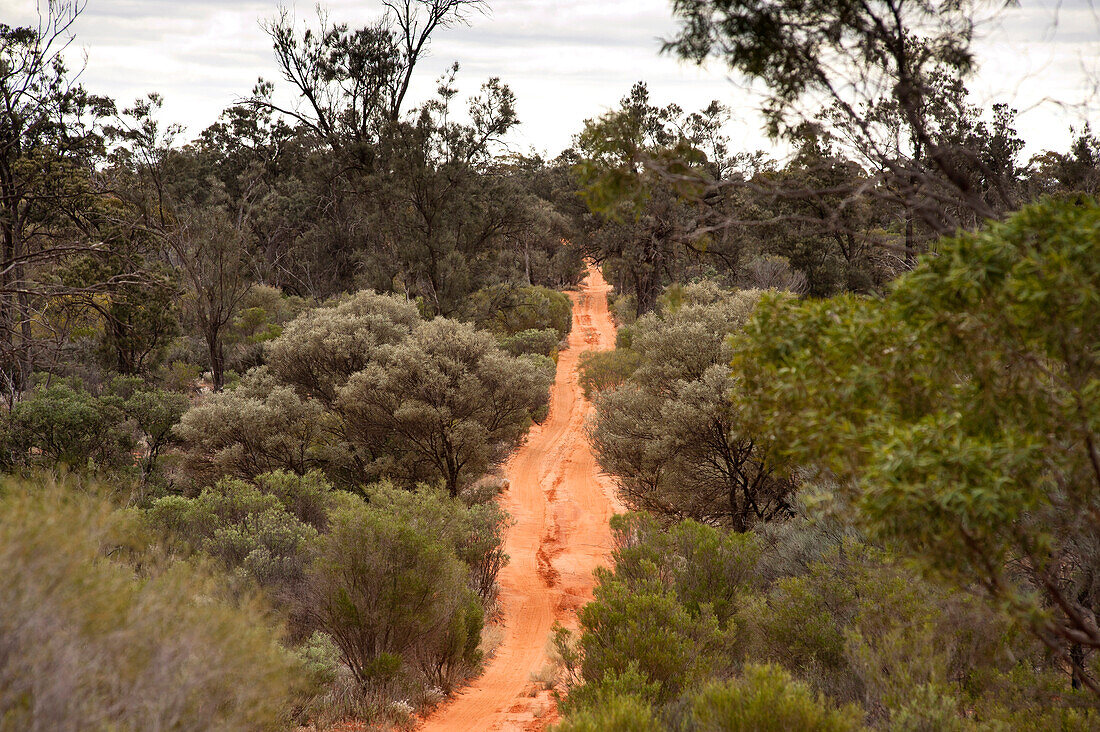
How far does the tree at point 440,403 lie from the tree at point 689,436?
237cm

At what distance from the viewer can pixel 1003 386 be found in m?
3.85

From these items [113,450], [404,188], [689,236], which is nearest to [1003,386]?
[689,236]

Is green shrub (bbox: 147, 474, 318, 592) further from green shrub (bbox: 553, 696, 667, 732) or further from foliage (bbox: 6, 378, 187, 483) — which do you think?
green shrub (bbox: 553, 696, 667, 732)

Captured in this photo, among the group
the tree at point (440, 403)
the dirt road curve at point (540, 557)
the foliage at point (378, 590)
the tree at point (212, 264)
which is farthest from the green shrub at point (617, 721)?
the tree at point (212, 264)

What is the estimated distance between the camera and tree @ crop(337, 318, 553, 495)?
1581 cm

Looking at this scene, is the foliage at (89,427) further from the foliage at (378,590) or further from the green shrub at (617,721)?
the green shrub at (617,721)

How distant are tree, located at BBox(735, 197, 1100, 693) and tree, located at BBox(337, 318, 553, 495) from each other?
11.9 meters

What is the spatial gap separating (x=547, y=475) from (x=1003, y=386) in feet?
62.7

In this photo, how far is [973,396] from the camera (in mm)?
3973

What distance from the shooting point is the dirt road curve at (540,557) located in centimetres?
978

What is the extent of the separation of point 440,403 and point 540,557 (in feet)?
14.6

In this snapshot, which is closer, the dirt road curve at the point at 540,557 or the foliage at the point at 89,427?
the dirt road curve at the point at 540,557

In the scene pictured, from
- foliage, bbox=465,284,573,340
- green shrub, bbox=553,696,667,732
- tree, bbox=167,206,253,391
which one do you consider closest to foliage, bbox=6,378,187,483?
tree, bbox=167,206,253,391

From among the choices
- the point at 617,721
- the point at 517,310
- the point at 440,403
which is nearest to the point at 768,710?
the point at 617,721
